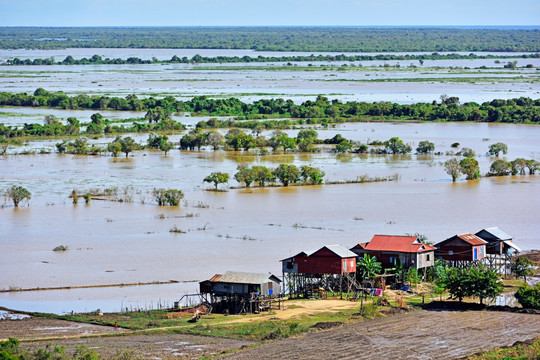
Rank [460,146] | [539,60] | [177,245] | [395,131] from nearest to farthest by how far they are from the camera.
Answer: [177,245] < [460,146] < [395,131] < [539,60]

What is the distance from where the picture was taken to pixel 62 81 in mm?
75750

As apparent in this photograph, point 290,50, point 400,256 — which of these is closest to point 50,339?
point 400,256

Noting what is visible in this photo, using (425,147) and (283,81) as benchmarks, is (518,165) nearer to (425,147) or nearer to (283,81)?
(425,147)

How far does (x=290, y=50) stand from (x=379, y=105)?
270 feet

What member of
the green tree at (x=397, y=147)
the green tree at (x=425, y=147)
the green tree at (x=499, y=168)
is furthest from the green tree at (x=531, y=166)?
the green tree at (x=397, y=147)

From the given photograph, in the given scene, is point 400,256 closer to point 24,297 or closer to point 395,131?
point 24,297

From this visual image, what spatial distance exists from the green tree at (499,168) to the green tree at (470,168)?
1046 mm

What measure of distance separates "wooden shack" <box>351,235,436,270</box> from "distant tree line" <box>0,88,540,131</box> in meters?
28.3

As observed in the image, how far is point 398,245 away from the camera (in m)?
19.8

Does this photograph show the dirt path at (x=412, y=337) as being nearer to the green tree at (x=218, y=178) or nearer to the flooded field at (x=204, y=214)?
the flooded field at (x=204, y=214)

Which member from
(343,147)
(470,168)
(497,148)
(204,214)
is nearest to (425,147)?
(497,148)

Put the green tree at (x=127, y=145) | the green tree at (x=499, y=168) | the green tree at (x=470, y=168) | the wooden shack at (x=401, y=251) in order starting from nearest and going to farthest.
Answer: the wooden shack at (x=401, y=251)
the green tree at (x=470, y=168)
the green tree at (x=499, y=168)
the green tree at (x=127, y=145)

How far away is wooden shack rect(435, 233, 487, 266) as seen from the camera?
66.1ft

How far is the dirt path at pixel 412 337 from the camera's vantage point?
47.4 feet
